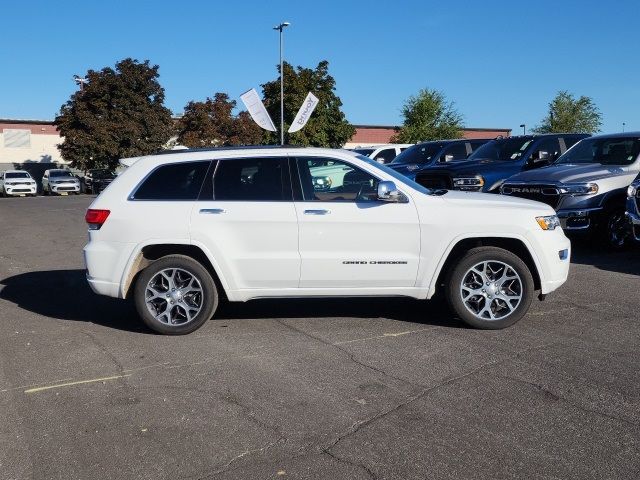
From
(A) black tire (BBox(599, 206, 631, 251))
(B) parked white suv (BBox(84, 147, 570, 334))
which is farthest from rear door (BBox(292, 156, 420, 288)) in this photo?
(A) black tire (BBox(599, 206, 631, 251))

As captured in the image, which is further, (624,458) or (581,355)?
(581,355)

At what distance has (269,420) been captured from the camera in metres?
4.38

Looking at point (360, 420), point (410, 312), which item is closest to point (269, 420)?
point (360, 420)

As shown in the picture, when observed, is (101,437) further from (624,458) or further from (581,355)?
(581,355)

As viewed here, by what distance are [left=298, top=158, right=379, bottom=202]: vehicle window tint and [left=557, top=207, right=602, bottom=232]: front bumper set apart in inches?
204

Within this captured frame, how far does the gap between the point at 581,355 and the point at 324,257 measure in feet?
7.66

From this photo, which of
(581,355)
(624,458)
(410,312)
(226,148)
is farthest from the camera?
(410,312)

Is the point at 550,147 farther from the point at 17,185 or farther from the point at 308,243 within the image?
the point at 17,185

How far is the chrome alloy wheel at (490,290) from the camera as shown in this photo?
253 inches

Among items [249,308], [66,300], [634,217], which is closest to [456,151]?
[634,217]

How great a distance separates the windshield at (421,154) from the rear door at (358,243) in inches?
440

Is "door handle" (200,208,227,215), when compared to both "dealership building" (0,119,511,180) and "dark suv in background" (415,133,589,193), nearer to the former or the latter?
"dark suv in background" (415,133,589,193)

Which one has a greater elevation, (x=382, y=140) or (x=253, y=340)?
(x=382, y=140)

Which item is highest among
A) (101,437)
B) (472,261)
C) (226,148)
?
(226,148)
